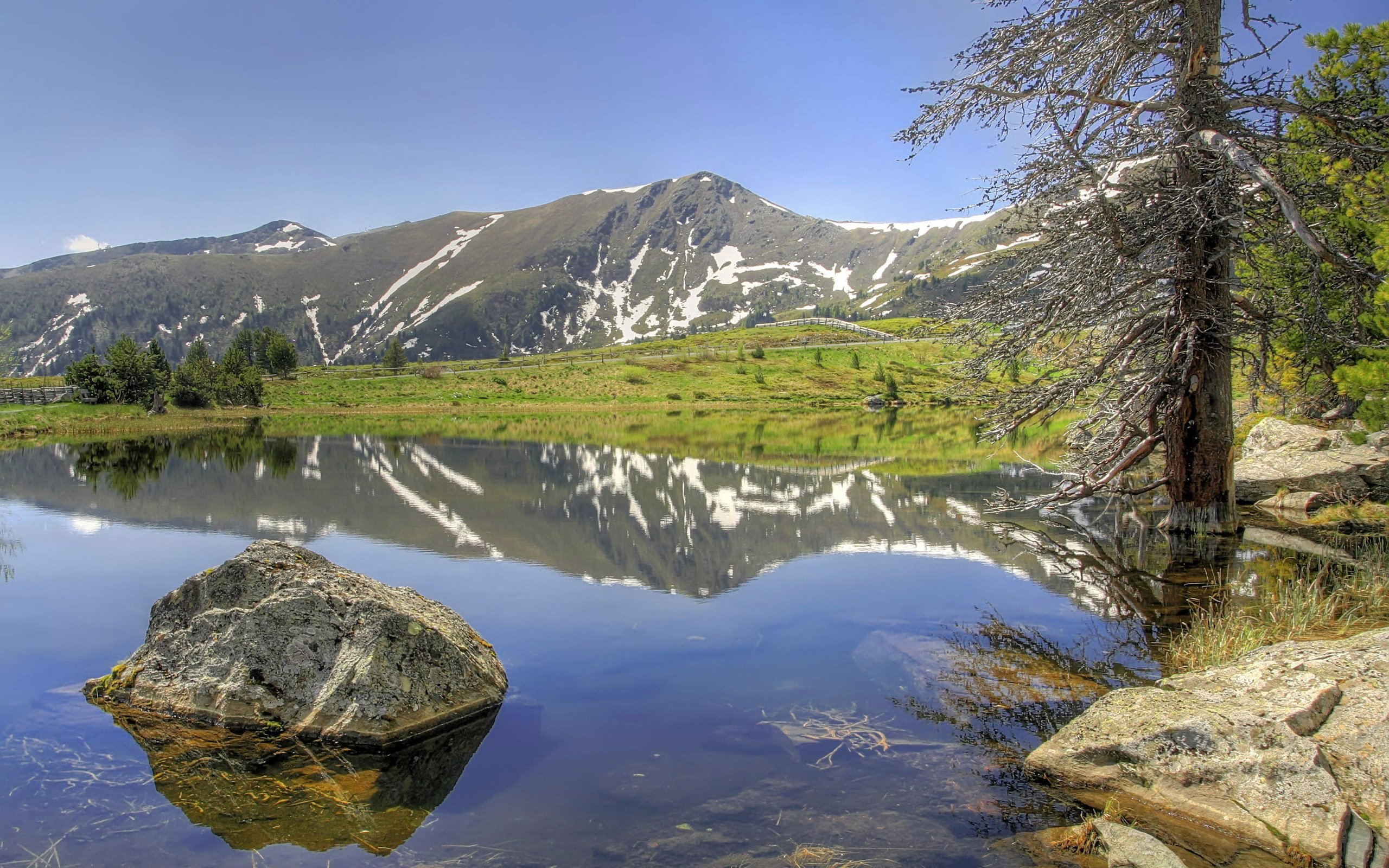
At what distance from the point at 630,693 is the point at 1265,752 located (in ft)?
21.4

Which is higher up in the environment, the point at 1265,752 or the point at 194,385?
the point at 194,385

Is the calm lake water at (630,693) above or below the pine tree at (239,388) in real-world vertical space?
below

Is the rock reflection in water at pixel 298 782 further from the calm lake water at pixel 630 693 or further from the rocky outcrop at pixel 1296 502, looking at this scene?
the rocky outcrop at pixel 1296 502

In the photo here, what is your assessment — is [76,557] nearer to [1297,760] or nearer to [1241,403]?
[1297,760]

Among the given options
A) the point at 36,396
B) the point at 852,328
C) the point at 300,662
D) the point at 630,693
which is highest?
the point at 852,328

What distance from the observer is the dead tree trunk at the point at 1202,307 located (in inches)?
528

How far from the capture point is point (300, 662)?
898 centimetres

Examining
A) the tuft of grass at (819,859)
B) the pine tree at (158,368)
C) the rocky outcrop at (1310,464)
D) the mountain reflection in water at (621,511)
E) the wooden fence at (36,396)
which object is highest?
the pine tree at (158,368)

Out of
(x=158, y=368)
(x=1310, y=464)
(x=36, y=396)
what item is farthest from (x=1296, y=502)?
(x=158, y=368)

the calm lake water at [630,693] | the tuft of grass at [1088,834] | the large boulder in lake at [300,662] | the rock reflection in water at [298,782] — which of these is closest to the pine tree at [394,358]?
the calm lake water at [630,693]

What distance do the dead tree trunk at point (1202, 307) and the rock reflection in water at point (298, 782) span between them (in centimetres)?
1373

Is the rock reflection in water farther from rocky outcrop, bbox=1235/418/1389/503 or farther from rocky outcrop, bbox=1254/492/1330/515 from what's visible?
rocky outcrop, bbox=1235/418/1389/503

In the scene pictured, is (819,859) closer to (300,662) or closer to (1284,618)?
(300,662)

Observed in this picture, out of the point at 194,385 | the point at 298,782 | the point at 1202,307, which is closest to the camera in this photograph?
the point at 298,782
